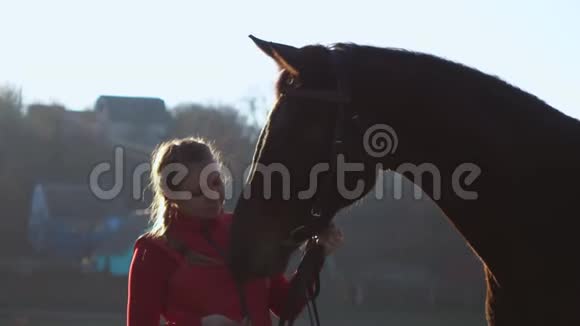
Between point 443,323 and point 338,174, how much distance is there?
24771 mm

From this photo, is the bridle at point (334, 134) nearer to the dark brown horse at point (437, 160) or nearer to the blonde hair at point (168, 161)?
the dark brown horse at point (437, 160)

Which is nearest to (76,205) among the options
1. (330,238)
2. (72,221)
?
(72,221)

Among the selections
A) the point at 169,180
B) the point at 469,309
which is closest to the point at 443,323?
the point at 469,309

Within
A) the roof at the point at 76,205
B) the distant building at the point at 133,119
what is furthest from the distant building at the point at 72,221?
the distant building at the point at 133,119

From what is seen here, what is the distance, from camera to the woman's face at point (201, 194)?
11.6ft

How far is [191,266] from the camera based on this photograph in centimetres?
346

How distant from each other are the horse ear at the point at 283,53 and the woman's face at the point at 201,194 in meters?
0.91

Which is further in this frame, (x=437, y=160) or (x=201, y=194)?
(x=201, y=194)

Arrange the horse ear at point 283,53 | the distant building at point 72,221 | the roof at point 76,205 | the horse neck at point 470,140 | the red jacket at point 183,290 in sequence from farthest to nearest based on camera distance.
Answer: the roof at point 76,205 < the distant building at point 72,221 < the red jacket at point 183,290 < the horse neck at point 470,140 < the horse ear at point 283,53

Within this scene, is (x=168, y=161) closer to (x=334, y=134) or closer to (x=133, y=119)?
(x=334, y=134)

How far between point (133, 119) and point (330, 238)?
4901 cm

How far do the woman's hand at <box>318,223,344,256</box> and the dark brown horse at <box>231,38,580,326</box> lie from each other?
135mm

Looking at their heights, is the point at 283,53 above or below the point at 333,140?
above

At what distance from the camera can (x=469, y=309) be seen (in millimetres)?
28672
